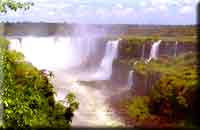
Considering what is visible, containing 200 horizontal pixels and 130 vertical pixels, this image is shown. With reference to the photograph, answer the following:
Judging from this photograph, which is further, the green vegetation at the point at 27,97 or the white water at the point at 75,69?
the white water at the point at 75,69

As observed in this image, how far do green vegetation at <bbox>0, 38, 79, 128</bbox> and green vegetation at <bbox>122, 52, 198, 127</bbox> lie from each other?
559 millimetres

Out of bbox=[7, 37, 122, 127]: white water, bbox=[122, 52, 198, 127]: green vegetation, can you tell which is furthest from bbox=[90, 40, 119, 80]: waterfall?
bbox=[122, 52, 198, 127]: green vegetation

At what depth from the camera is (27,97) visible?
4.07 m

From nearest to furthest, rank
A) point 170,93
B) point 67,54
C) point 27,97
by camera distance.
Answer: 1. point 27,97
2. point 170,93
3. point 67,54

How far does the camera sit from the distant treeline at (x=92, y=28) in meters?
4.29

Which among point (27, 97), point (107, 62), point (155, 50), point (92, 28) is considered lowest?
point (27, 97)

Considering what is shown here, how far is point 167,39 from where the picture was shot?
4.38 metres

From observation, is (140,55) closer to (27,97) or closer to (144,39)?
(144,39)

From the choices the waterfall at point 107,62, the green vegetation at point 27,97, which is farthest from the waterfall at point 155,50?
the green vegetation at point 27,97

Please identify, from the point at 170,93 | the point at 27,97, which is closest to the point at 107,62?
the point at 170,93

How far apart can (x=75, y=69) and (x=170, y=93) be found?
0.79m

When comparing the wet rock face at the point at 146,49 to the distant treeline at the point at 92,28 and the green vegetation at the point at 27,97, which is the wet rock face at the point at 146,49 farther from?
the green vegetation at the point at 27,97

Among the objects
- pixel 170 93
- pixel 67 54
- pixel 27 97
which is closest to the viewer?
pixel 27 97

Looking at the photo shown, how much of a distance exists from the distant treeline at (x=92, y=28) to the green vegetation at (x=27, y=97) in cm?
19
